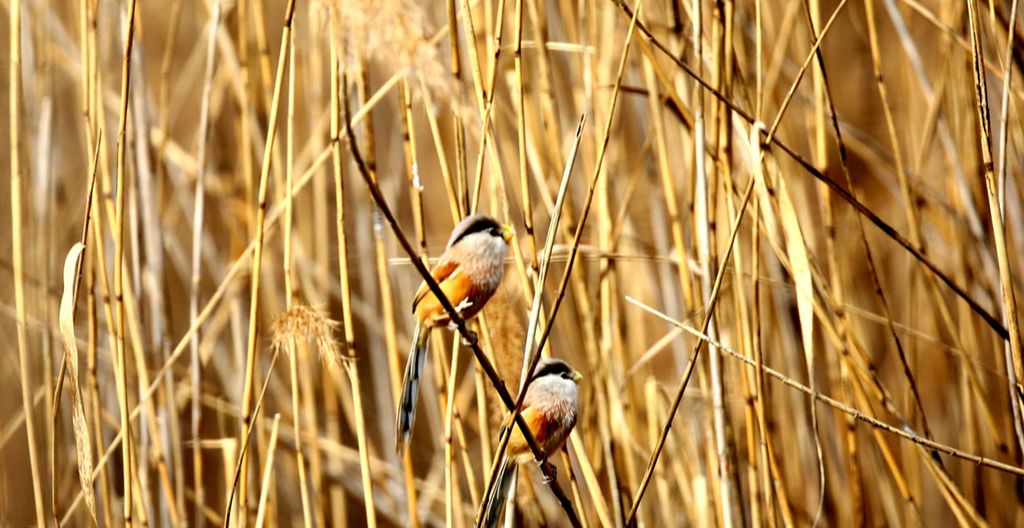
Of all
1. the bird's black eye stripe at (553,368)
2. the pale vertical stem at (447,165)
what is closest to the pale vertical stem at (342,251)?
the pale vertical stem at (447,165)

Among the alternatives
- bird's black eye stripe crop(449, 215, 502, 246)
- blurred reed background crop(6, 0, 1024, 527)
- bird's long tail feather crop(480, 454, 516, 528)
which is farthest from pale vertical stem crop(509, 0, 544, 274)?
bird's long tail feather crop(480, 454, 516, 528)

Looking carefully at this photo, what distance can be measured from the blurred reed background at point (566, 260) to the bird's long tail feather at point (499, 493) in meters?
0.09

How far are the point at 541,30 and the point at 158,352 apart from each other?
882 millimetres

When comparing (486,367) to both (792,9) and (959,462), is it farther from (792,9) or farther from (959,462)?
(959,462)

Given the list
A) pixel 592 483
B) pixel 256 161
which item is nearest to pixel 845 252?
pixel 592 483

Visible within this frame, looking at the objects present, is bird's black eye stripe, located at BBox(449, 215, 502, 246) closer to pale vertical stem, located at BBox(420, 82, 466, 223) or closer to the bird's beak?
the bird's beak

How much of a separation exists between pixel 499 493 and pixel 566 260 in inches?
19.5

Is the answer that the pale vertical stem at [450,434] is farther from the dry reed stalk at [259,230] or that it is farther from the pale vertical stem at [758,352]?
the pale vertical stem at [758,352]

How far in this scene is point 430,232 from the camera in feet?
8.66

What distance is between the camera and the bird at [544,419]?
39.9 inches

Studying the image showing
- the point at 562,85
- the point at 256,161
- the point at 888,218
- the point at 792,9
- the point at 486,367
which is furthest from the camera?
the point at 888,218

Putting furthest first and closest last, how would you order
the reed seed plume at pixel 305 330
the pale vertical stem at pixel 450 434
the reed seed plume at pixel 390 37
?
the pale vertical stem at pixel 450 434 → the reed seed plume at pixel 305 330 → the reed seed plume at pixel 390 37

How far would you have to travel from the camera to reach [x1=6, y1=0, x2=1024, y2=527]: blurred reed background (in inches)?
40.3

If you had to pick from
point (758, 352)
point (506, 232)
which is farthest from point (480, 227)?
point (758, 352)
